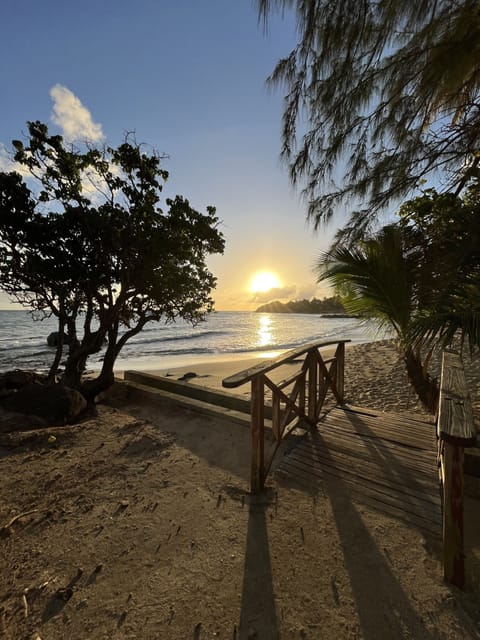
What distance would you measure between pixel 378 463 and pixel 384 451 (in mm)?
301

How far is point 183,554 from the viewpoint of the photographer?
2328mm

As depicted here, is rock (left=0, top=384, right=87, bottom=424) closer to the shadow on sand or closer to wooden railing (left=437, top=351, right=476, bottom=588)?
the shadow on sand

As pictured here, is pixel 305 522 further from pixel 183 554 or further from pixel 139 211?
pixel 139 211

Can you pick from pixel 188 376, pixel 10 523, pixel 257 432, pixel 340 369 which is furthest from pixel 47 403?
pixel 188 376

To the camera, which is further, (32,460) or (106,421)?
(106,421)

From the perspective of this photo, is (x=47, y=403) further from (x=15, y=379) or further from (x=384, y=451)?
(x=384, y=451)

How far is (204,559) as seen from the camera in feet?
7.46

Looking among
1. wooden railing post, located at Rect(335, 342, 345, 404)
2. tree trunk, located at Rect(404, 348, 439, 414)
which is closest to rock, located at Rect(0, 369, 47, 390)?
wooden railing post, located at Rect(335, 342, 345, 404)

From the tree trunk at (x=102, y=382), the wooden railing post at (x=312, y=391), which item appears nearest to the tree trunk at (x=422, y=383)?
the wooden railing post at (x=312, y=391)

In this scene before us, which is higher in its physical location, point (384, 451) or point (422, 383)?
point (422, 383)

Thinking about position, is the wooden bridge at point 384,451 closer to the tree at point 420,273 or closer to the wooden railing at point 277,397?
the wooden railing at point 277,397

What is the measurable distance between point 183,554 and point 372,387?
7492 mm

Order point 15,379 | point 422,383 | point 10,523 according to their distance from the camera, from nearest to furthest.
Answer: point 10,523 < point 422,383 < point 15,379

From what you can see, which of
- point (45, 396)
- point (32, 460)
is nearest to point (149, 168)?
point (45, 396)
